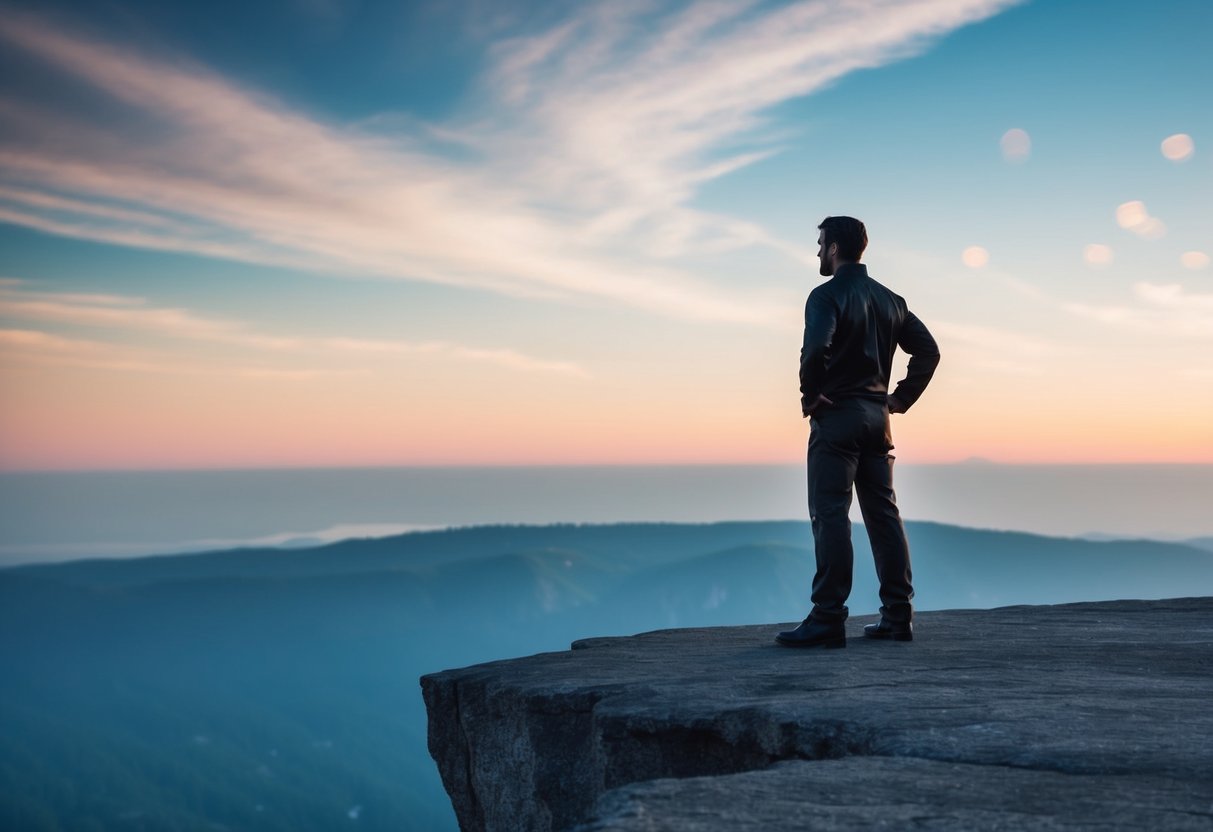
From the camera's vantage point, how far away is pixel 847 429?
27.6 ft

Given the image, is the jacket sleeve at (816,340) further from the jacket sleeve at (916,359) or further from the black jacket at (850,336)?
the jacket sleeve at (916,359)

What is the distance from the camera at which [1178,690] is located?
6.21 m

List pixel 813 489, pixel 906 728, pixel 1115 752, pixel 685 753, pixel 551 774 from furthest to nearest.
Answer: pixel 813 489
pixel 551 774
pixel 685 753
pixel 906 728
pixel 1115 752

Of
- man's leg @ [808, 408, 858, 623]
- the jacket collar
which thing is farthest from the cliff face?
the jacket collar

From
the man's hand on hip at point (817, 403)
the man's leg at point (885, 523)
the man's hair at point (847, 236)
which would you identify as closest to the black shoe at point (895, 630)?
the man's leg at point (885, 523)

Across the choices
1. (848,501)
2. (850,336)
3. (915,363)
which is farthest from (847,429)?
(915,363)

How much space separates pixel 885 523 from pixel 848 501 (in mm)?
505

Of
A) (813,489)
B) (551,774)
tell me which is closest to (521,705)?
(551,774)

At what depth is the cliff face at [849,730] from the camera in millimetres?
3555

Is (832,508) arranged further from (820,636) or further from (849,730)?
(849,730)

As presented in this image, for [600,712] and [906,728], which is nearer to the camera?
[906,728]

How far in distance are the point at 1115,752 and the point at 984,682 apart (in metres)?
2.13

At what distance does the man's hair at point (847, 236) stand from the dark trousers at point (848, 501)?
1260 millimetres

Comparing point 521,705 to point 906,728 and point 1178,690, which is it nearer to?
point 906,728
